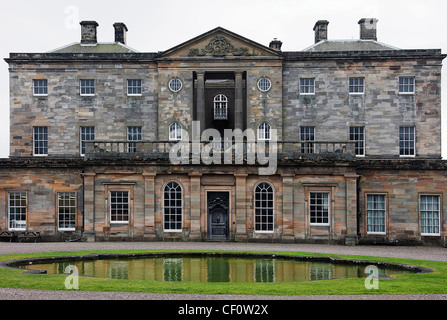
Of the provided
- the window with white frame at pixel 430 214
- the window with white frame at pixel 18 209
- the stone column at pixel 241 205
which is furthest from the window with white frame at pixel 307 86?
the window with white frame at pixel 18 209

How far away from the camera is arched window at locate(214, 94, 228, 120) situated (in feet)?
127

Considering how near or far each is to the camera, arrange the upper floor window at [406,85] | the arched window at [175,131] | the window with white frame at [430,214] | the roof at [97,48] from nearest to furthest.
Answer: the window with white frame at [430,214] → the arched window at [175,131] → the upper floor window at [406,85] → the roof at [97,48]

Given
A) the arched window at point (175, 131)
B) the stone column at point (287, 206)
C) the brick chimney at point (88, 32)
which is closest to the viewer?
the stone column at point (287, 206)

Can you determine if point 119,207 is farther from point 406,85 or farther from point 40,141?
point 406,85

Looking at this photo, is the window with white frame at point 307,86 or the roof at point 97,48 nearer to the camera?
the window with white frame at point 307,86

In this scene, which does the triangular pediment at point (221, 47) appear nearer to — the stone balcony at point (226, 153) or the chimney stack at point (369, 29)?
the chimney stack at point (369, 29)

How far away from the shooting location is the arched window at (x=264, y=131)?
120 ft

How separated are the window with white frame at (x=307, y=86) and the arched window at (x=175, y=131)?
31.3ft

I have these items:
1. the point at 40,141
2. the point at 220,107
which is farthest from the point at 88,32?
the point at 220,107

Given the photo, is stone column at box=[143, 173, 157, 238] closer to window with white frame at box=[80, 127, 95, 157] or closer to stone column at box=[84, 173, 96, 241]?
stone column at box=[84, 173, 96, 241]

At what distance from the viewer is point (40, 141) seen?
37438 mm
